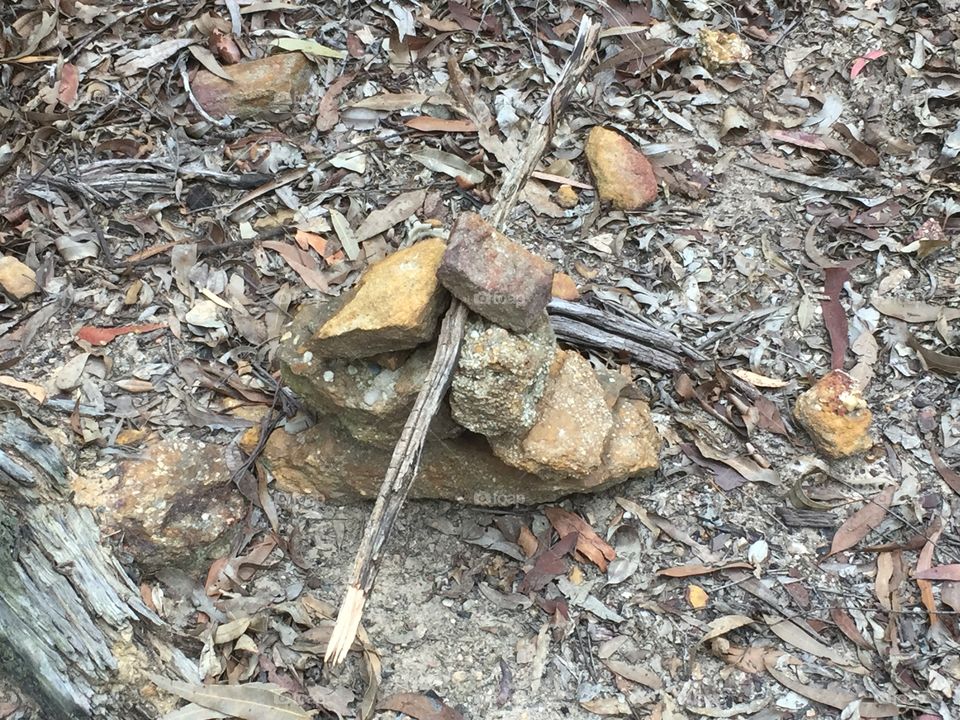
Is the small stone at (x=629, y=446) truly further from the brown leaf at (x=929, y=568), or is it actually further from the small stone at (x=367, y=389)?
the brown leaf at (x=929, y=568)

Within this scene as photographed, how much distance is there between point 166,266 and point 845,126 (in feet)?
9.98

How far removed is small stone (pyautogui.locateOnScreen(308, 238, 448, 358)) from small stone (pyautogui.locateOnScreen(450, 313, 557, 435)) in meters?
0.14

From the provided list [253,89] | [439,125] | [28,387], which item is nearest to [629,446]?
[439,125]

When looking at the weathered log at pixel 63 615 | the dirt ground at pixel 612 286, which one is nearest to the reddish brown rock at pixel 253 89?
the dirt ground at pixel 612 286

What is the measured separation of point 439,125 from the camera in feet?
11.6

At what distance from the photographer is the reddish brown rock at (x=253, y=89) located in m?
3.55

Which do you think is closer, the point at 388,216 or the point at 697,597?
the point at 697,597

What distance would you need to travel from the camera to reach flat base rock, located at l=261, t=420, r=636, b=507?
2682 mm

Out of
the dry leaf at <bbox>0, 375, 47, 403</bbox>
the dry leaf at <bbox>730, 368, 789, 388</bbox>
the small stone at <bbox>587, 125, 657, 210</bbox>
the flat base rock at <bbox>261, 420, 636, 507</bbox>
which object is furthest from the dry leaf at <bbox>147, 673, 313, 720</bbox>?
the small stone at <bbox>587, 125, 657, 210</bbox>

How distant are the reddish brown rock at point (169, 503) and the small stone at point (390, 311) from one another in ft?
2.20

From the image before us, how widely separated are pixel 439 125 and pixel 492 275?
5.14 ft

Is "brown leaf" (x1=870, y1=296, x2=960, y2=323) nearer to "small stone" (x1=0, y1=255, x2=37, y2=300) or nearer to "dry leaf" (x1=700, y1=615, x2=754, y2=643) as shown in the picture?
"dry leaf" (x1=700, y1=615, x2=754, y2=643)

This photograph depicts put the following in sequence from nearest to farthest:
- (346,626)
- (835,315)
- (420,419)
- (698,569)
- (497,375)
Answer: (346,626) → (420,419) → (497,375) → (698,569) → (835,315)

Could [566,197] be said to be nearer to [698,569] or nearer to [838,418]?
[838,418]
